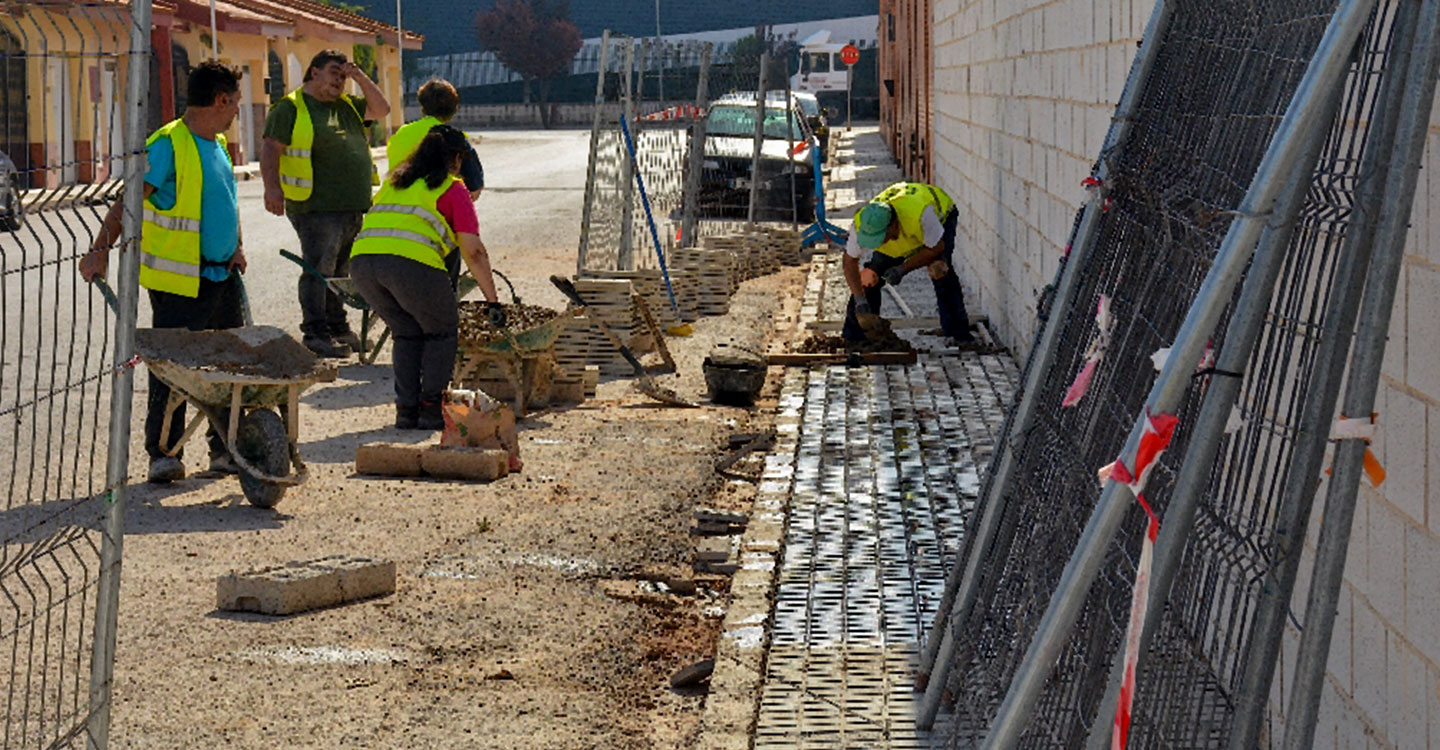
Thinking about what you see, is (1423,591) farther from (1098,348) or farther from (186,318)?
(186,318)

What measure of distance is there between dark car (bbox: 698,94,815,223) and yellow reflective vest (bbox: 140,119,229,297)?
454 inches

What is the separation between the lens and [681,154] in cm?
1773

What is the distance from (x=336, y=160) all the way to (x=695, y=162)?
5497mm

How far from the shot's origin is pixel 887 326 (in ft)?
36.8

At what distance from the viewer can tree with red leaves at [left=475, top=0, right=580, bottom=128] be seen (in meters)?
70.6

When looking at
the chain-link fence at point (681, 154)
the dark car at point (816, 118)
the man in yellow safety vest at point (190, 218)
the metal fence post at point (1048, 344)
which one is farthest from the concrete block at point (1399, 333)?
the dark car at point (816, 118)

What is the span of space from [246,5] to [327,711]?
124 feet

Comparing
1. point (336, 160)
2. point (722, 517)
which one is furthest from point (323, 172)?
point (722, 517)

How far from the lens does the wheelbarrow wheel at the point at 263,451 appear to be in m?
7.47

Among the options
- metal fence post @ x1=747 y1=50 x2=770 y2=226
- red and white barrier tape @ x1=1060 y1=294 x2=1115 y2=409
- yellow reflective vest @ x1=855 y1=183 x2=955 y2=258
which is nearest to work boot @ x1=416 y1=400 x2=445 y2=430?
yellow reflective vest @ x1=855 y1=183 x2=955 y2=258

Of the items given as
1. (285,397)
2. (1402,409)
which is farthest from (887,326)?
(1402,409)

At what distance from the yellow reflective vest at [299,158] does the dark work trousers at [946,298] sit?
343cm

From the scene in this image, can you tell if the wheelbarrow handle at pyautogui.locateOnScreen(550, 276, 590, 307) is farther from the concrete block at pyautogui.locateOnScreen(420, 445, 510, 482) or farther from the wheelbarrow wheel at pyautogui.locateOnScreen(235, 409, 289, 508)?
the wheelbarrow wheel at pyautogui.locateOnScreen(235, 409, 289, 508)

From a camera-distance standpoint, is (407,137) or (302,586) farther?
(407,137)
